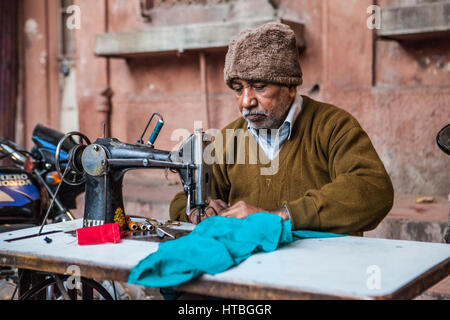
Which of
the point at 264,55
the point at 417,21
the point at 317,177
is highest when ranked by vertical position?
the point at 417,21

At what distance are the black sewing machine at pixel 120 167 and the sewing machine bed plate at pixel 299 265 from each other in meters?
0.19

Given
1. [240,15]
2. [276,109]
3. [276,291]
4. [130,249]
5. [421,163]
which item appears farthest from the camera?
[240,15]

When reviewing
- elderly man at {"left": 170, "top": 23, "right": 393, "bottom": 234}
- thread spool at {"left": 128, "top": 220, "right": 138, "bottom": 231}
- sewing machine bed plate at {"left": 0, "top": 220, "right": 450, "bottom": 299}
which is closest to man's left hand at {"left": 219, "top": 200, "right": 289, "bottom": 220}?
elderly man at {"left": 170, "top": 23, "right": 393, "bottom": 234}

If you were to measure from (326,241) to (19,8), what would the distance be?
7.21m

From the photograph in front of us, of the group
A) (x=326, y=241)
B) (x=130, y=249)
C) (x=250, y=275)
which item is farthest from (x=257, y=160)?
(x=250, y=275)

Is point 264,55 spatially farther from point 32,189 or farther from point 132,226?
point 32,189

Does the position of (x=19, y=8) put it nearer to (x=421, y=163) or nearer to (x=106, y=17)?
(x=106, y=17)

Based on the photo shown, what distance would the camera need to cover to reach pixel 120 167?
7.30 feet

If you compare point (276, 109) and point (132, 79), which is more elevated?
point (132, 79)

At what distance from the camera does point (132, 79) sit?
588cm

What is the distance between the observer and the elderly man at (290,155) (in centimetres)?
199

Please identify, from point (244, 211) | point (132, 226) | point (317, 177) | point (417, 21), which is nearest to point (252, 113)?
point (317, 177)

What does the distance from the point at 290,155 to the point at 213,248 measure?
84 centimetres

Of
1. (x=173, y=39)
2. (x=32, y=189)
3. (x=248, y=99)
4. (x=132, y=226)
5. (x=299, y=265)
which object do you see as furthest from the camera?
(x=173, y=39)
